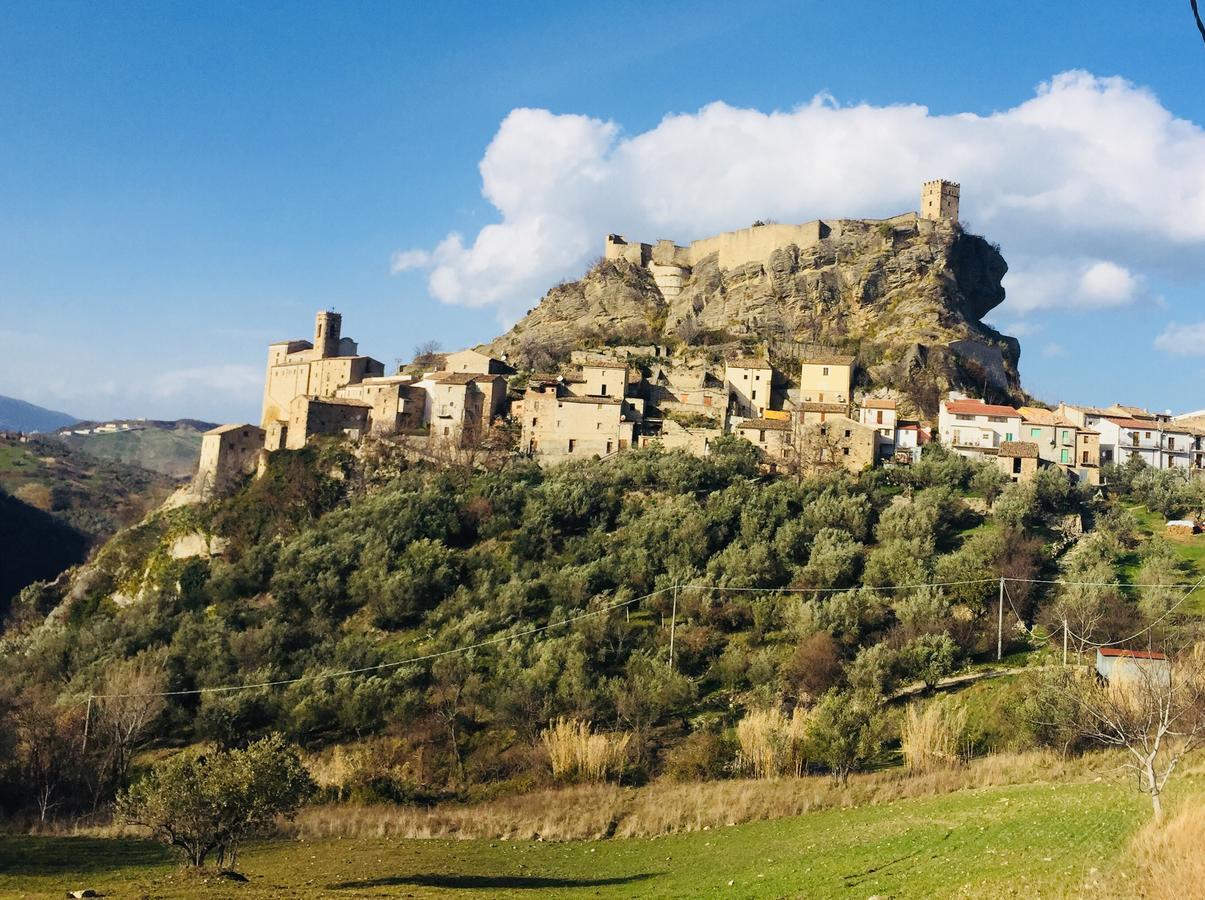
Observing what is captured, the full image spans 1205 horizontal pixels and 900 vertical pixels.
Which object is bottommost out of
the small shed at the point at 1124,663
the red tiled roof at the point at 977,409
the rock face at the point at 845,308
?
the small shed at the point at 1124,663

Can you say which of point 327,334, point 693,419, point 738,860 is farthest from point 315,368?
point 738,860

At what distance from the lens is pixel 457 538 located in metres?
53.2

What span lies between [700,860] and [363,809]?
12103 millimetres

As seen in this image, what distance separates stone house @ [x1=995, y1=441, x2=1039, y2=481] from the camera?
5462 centimetres

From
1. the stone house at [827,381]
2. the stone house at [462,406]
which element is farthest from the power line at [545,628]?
the stone house at [827,381]

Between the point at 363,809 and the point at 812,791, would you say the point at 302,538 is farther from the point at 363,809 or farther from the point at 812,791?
the point at 812,791

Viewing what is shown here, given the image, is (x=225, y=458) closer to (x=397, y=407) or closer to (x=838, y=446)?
(x=397, y=407)

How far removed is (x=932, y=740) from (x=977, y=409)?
31.7m

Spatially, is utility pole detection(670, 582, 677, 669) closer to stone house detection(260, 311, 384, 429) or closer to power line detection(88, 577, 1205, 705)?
power line detection(88, 577, 1205, 705)

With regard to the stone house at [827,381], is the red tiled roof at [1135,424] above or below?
below

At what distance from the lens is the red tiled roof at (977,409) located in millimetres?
58031

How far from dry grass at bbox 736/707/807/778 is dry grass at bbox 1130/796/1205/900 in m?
18.0

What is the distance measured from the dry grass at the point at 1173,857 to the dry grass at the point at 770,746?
709 inches

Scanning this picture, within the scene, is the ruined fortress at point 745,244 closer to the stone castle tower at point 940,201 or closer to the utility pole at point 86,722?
the stone castle tower at point 940,201
